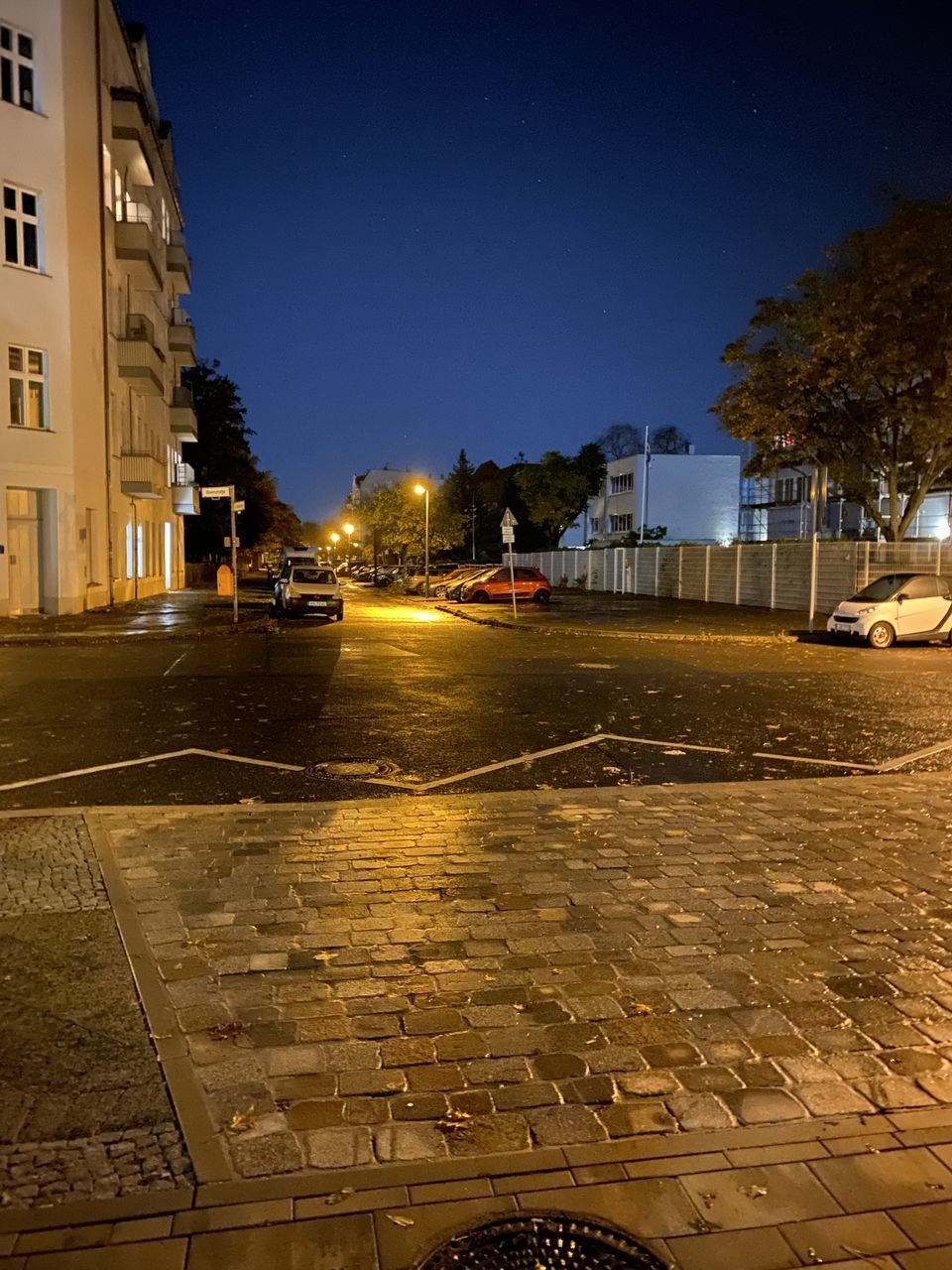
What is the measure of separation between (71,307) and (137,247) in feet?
19.4

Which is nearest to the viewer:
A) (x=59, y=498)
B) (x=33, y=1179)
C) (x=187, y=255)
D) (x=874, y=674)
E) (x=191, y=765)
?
(x=33, y=1179)

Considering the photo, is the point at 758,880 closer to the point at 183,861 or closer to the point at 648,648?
the point at 183,861

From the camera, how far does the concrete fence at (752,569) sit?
28.0 metres

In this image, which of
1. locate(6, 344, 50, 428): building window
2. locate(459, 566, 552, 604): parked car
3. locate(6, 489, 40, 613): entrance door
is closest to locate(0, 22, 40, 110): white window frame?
locate(6, 344, 50, 428): building window

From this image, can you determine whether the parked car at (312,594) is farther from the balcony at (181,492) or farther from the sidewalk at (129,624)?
the balcony at (181,492)

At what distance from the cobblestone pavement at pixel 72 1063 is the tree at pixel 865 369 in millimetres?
25850

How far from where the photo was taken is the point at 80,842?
6203 millimetres

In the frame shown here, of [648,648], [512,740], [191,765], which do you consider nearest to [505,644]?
[648,648]

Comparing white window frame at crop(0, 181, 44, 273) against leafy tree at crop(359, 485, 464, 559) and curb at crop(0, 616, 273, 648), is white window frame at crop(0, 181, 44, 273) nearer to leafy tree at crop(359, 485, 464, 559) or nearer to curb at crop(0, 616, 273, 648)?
curb at crop(0, 616, 273, 648)

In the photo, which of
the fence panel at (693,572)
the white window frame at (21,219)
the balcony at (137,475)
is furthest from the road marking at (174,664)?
the fence panel at (693,572)

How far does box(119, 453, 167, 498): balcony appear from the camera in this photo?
31578 mm

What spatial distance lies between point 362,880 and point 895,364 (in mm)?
25558

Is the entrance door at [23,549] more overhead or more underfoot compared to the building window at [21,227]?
more underfoot

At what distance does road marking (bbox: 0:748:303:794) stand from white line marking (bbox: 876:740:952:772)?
5209 mm
